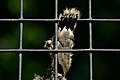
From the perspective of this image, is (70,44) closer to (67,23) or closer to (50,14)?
(67,23)

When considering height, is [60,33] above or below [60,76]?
above

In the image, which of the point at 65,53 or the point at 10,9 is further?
the point at 10,9

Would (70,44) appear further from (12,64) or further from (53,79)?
(12,64)

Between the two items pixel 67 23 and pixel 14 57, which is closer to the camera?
pixel 67 23

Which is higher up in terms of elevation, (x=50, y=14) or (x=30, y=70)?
(x=50, y=14)

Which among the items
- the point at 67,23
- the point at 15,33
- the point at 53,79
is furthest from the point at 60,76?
the point at 15,33
